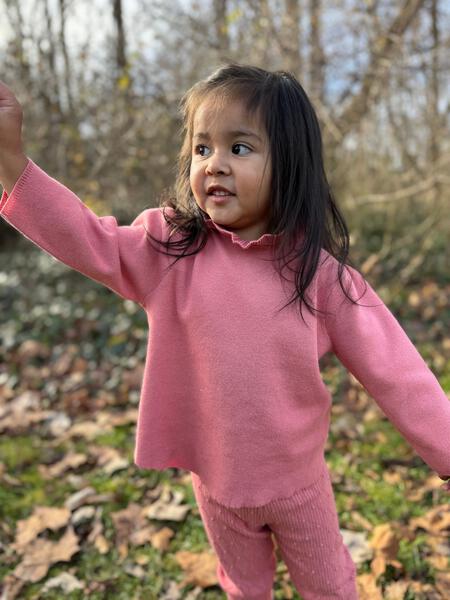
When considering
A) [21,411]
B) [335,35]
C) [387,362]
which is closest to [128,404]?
[21,411]

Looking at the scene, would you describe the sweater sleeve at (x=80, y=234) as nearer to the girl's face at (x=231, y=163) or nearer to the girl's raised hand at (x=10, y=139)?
the girl's raised hand at (x=10, y=139)

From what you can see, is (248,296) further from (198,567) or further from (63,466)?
(63,466)

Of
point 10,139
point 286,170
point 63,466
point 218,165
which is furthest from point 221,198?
point 63,466

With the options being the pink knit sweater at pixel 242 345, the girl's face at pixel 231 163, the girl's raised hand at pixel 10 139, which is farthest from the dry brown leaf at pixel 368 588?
the girl's raised hand at pixel 10 139

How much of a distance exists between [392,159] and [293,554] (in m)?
5.52

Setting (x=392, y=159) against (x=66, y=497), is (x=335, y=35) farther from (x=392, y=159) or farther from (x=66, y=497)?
(x=66, y=497)

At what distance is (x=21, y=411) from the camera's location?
4254 mm

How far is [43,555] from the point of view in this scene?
2.65 metres

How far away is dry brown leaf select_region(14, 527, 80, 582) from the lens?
2.54m

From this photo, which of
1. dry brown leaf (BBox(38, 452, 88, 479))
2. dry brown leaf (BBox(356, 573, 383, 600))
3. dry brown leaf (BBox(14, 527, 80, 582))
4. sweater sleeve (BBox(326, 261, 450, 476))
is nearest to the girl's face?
sweater sleeve (BBox(326, 261, 450, 476))

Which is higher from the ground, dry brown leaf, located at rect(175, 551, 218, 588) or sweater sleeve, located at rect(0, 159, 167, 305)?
sweater sleeve, located at rect(0, 159, 167, 305)

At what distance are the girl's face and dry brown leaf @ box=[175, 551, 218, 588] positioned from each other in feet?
4.98

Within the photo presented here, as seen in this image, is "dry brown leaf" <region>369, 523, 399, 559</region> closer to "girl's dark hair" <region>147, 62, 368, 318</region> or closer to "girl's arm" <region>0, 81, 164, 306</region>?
"girl's dark hair" <region>147, 62, 368, 318</region>

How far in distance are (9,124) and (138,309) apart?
4.11 metres
